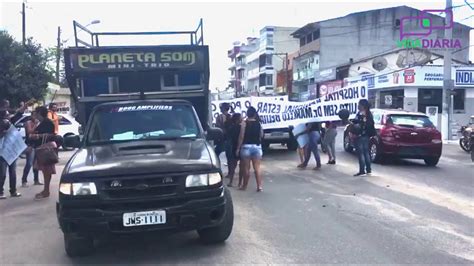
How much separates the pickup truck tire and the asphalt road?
0.11 m

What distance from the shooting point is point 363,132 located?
12.1 meters

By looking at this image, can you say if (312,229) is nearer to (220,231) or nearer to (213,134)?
(220,231)

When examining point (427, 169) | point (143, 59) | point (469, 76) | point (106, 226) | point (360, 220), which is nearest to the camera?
point (106, 226)

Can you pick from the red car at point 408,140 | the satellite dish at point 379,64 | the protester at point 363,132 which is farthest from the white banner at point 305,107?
the satellite dish at point 379,64

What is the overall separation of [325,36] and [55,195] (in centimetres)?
5042

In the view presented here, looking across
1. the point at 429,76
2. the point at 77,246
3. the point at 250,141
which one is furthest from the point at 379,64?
the point at 77,246

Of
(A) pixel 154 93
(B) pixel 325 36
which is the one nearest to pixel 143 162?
(A) pixel 154 93

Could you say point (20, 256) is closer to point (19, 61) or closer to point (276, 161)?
point (276, 161)

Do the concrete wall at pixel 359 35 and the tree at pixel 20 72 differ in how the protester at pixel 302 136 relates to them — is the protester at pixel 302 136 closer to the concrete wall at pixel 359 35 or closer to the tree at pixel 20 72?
the tree at pixel 20 72

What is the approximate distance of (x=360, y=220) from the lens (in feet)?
24.7

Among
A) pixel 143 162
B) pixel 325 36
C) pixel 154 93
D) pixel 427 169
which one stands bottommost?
pixel 427 169

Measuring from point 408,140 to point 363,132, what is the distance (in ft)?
9.39

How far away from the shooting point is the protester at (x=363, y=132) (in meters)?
12.1

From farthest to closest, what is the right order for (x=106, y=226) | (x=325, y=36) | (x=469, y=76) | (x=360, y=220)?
(x=325, y=36), (x=469, y=76), (x=360, y=220), (x=106, y=226)
